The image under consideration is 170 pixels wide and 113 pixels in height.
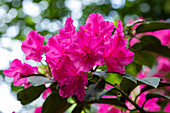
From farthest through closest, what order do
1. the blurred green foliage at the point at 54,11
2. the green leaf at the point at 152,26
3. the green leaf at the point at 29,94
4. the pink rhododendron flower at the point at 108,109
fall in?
the blurred green foliage at the point at 54,11 < the pink rhododendron flower at the point at 108,109 < the green leaf at the point at 152,26 < the green leaf at the point at 29,94

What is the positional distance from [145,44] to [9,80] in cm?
265

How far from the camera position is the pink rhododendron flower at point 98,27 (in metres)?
0.65

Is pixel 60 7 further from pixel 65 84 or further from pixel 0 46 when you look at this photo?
pixel 65 84

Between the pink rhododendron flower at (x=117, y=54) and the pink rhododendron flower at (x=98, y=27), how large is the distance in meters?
0.03

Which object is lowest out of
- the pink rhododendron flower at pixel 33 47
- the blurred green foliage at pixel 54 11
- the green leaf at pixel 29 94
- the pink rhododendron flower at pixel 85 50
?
the blurred green foliage at pixel 54 11

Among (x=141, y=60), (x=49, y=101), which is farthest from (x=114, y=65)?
(x=141, y=60)

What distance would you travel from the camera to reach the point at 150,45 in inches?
40.2

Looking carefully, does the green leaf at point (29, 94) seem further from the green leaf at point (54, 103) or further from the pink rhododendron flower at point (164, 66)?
the pink rhododendron flower at point (164, 66)

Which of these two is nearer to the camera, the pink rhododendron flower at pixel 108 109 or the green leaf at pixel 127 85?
the green leaf at pixel 127 85

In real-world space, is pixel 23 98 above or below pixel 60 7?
above

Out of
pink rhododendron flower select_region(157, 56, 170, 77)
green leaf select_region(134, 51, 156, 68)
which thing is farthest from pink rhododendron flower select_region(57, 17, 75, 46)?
pink rhododendron flower select_region(157, 56, 170, 77)

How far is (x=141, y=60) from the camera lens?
1.18 m

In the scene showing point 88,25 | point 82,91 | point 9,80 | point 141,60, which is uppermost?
point 88,25

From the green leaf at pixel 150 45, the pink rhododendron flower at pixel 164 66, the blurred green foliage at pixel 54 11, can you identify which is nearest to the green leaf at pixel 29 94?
the green leaf at pixel 150 45
